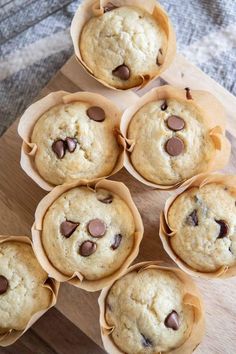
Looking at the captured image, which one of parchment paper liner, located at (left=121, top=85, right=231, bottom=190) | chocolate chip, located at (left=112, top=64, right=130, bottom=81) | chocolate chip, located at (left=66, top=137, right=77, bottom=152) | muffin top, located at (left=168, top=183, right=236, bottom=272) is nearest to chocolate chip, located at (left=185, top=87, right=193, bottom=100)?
parchment paper liner, located at (left=121, top=85, right=231, bottom=190)

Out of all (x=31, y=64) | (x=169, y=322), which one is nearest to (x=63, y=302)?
(x=169, y=322)

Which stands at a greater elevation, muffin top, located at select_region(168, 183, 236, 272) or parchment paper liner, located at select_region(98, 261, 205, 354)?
muffin top, located at select_region(168, 183, 236, 272)

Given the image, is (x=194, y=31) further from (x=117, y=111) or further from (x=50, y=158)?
(x=50, y=158)

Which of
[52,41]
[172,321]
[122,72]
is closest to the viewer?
[172,321]

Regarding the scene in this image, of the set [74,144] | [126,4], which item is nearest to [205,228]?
[74,144]

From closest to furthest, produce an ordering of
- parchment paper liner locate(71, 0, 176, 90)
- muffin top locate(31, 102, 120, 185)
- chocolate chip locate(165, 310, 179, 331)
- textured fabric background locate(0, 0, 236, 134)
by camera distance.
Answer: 1. chocolate chip locate(165, 310, 179, 331)
2. muffin top locate(31, 102, 120, 185)
3. parchment paper liner locate(71, 0, 176, 90)
4. textured fabric background locate(0, 0, 236, 134)

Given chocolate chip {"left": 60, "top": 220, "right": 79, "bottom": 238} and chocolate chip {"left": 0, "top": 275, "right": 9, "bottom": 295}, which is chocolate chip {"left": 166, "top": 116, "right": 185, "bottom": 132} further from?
chocolate chip {"left": 0, "top": 275, "right": 9, "bottom": 295}

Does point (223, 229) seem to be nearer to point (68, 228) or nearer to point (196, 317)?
point (196, 317)
